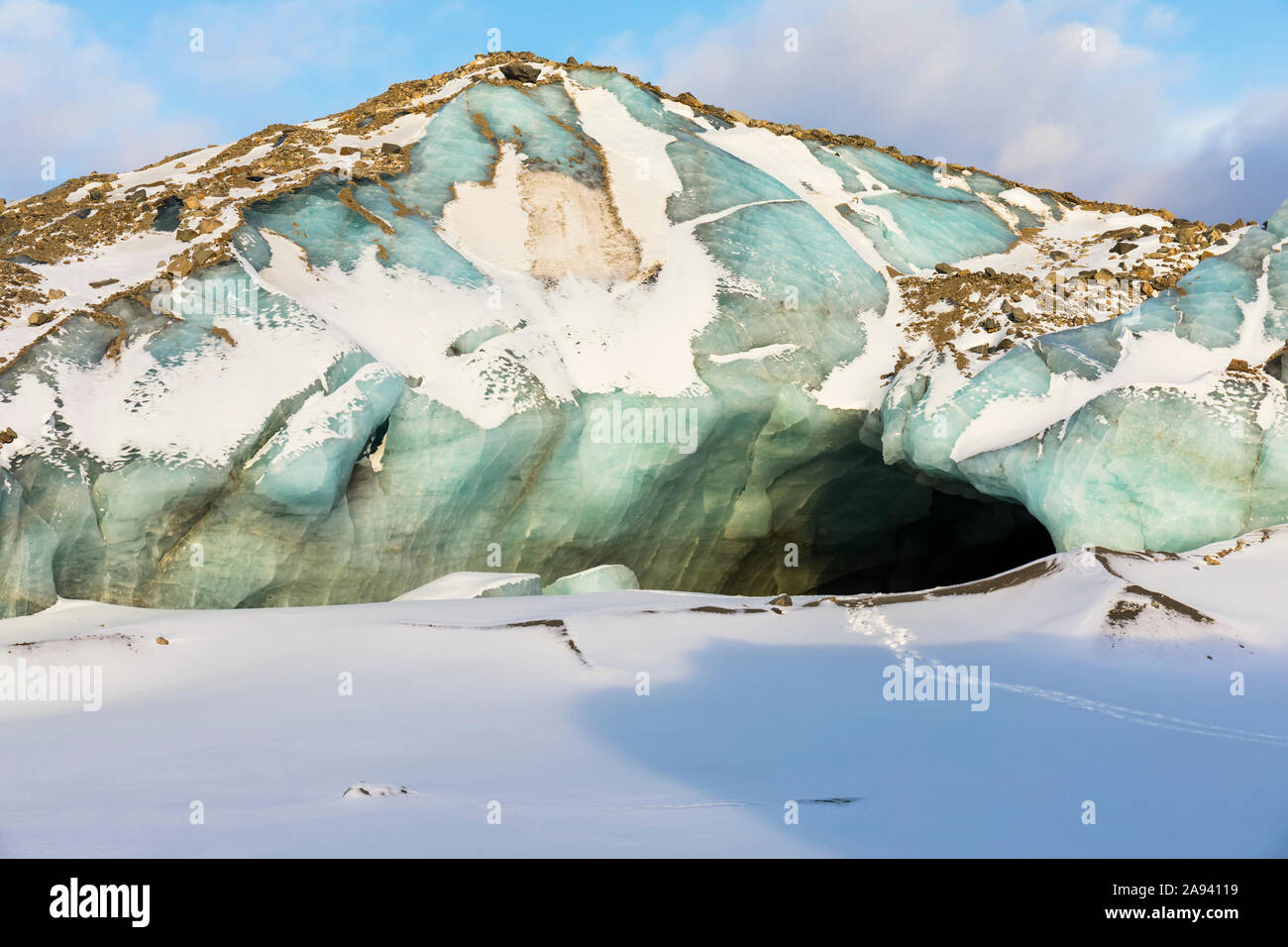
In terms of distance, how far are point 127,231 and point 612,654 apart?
8.19 meters

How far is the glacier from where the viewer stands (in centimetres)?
967

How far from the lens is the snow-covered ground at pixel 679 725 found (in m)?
4.00

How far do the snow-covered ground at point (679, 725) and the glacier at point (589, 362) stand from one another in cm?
122

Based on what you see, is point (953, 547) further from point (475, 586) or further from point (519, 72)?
point (519, 72)

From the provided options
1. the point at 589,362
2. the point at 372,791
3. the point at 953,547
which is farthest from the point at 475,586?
the point at 953,547

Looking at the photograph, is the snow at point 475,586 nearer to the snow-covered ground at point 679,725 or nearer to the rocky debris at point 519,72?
the snow-covered ground at point 679,725

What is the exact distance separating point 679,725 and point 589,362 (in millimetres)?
6482

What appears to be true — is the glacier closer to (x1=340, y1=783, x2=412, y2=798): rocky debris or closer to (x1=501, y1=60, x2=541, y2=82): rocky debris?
(x1=501, y1=60, x2=541, y2=82): rocky debris

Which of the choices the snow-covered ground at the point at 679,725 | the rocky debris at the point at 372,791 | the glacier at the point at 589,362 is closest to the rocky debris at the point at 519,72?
the glacier at the point at 589,362

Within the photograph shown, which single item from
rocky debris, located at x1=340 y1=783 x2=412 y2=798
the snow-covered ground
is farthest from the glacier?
rocky debris, located at x1=340 y1=783 x2=412 y2=798

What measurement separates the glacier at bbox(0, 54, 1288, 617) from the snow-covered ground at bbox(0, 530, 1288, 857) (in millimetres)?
1225

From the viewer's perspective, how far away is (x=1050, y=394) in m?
10.8

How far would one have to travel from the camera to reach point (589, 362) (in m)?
11.9
